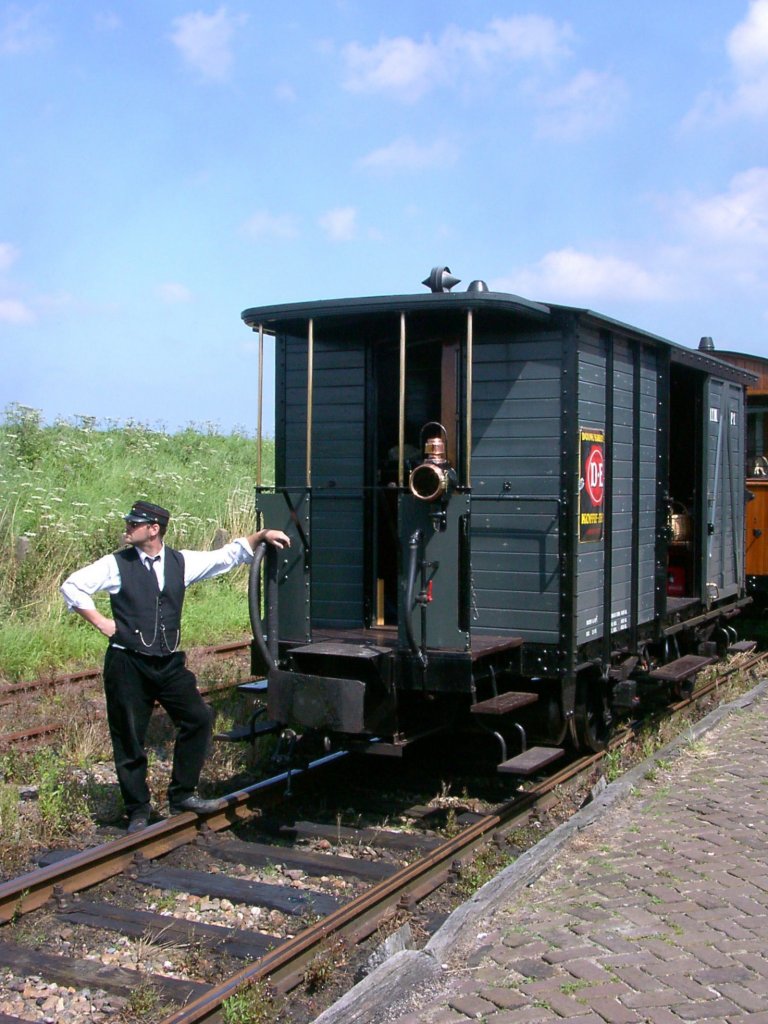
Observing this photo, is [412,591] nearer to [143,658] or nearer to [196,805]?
[143,658]

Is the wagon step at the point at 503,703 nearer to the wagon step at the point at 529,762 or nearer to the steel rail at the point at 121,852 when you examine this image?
the wagon step at the point at 529,762

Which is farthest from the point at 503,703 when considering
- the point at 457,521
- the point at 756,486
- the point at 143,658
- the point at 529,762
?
the point at 756,486

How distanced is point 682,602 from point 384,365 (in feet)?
12.7

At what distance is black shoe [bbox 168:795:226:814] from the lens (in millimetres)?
5680

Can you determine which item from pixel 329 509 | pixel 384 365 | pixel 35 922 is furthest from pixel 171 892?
pixel 384 365

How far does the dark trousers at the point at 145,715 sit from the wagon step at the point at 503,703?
1.51m

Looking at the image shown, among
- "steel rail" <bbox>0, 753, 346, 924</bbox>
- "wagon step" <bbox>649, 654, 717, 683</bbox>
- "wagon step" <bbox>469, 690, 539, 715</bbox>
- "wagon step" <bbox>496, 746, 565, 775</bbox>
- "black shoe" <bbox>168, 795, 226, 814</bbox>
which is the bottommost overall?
"steel rail" <bbox>0, 753, 346, 924</bbox>

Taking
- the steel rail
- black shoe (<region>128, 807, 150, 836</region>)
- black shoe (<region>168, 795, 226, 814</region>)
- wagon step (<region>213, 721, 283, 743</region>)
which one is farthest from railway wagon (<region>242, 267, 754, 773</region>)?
black shoe (<region>128, 807, 150, 836</region>)

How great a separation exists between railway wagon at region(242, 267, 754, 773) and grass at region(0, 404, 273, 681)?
4.22m

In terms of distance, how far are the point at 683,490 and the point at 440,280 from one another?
4.88 m

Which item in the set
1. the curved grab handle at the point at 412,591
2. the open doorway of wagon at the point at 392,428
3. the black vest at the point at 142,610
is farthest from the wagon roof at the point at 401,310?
the black vest at the point at 142,610

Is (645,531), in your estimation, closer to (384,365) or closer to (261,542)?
(384,365)

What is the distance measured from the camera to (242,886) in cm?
493

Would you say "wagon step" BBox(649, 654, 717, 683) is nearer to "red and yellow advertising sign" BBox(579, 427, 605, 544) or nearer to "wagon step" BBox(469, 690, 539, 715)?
"red and yellow advertising sign" BBox(579, 427, 605, 544)
